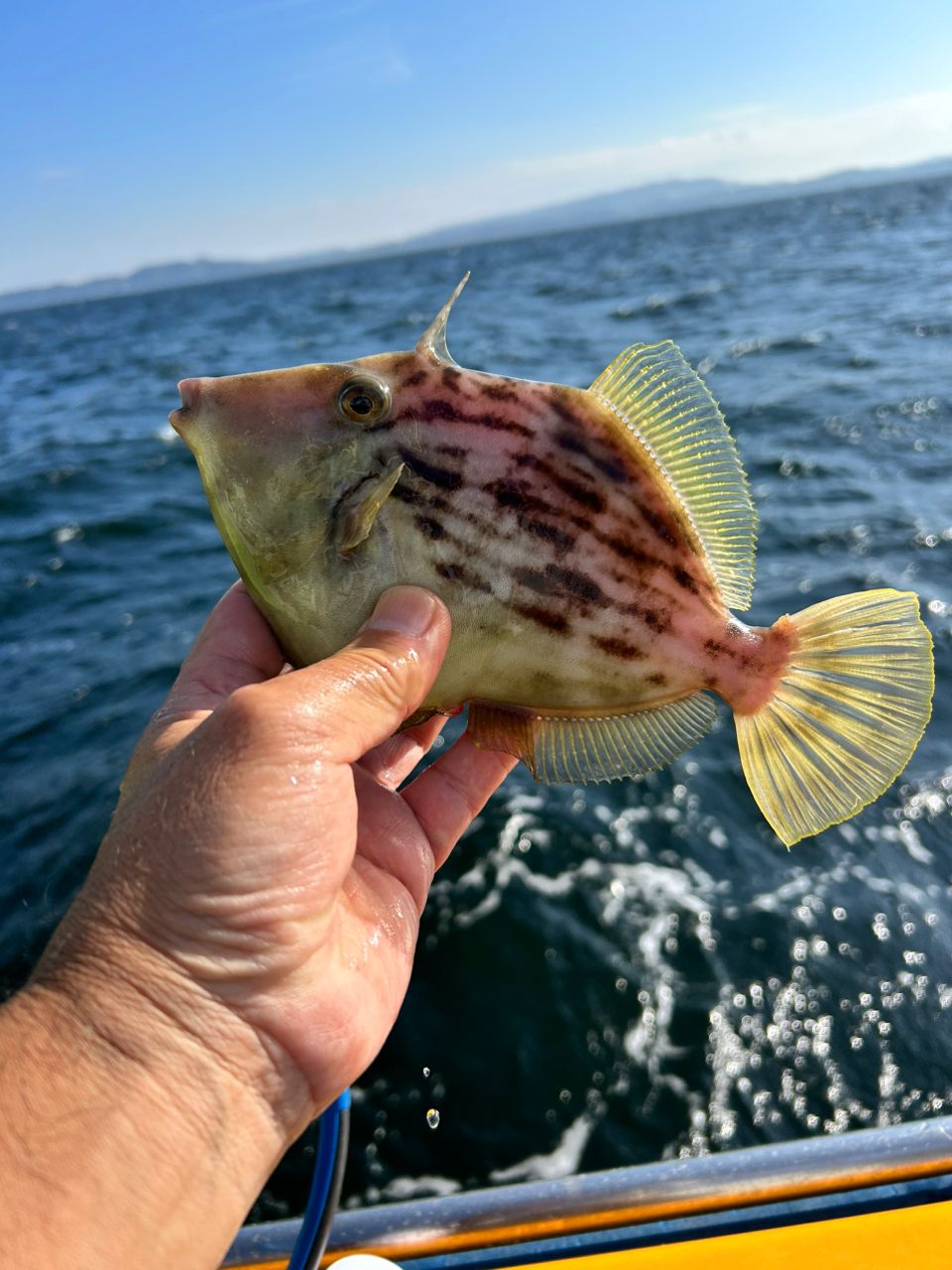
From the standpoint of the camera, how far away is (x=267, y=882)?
81.8 inches

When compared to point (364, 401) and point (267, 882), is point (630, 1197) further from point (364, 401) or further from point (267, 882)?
point (364, 401)

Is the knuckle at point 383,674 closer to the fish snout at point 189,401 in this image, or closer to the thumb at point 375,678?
the thumb at point 375,678

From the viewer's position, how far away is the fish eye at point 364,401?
244cm

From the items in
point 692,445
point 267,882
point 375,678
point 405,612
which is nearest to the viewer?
point 267,882

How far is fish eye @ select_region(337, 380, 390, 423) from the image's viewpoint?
2.44m

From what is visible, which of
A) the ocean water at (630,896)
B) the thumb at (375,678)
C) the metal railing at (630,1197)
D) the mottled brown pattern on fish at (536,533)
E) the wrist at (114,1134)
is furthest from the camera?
the ocean water at (630,896)

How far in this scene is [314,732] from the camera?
215cm

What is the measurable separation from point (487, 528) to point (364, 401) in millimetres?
494

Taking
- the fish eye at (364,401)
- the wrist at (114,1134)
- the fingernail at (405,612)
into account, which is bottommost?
the wrist at (114,1134)

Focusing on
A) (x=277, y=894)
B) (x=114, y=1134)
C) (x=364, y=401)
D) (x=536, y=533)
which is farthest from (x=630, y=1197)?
(x=364, y=401)

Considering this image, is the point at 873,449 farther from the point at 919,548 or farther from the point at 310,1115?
the point at 310,1115

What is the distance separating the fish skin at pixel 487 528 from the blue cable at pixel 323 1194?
136 cm

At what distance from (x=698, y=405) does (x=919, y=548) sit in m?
8.08

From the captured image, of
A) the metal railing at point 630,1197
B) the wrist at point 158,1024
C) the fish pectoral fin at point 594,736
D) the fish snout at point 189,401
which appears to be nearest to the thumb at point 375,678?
the fish pectoral fin at point 594,736
